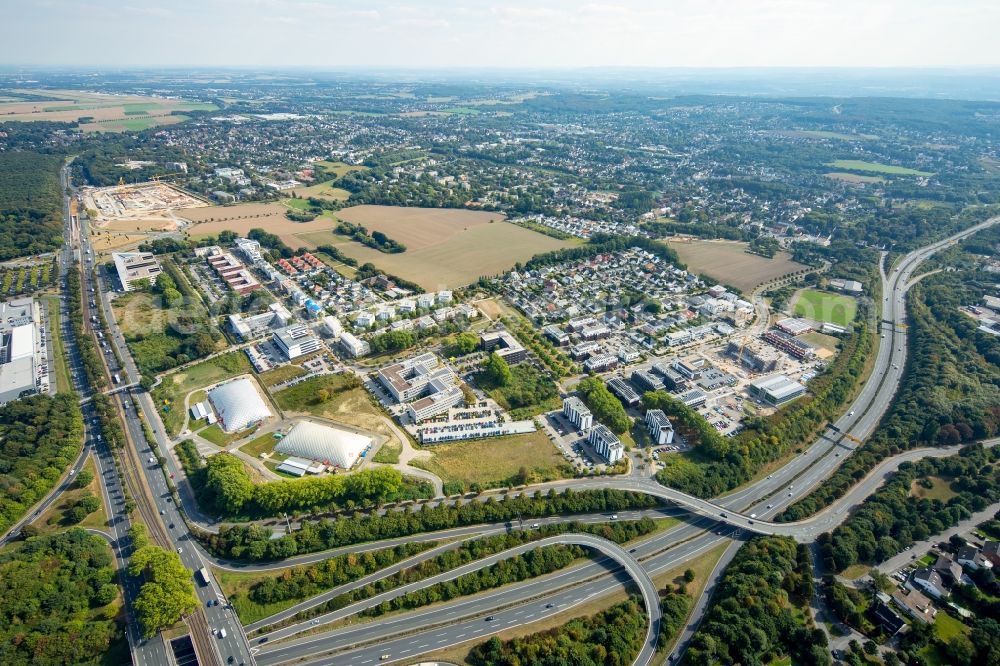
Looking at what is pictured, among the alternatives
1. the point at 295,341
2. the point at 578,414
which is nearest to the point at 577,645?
the point at 578,414

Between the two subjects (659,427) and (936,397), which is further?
(936,397)

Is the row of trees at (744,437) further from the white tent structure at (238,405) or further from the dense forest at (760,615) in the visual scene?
the white tent structure at (238,405)

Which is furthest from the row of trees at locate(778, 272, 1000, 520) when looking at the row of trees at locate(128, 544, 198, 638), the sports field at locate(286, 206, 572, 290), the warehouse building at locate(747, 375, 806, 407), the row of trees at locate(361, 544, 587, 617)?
the sports field at locate(286, 206, 572, 290)

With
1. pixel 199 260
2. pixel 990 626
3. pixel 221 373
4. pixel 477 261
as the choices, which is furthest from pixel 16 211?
pixel 990 626

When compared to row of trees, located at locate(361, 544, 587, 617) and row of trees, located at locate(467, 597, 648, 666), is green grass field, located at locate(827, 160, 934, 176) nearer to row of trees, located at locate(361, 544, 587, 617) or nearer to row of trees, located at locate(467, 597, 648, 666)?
row of trees, located at locate(361, 544, 587, 617)

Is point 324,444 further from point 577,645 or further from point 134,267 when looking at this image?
point 134,267

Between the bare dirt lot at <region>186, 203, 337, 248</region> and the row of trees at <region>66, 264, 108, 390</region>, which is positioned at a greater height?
the bare dirt lot at <region>186, 203, 337, 248</region>
